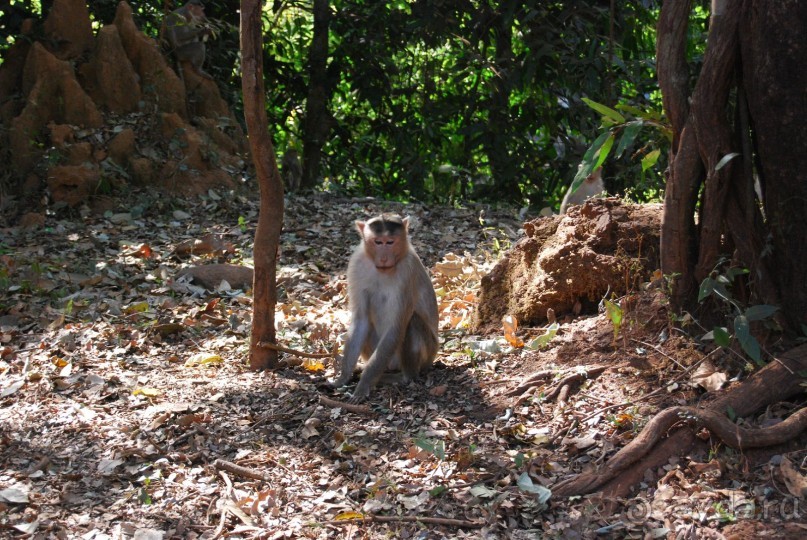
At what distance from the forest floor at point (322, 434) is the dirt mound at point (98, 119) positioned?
237 cm

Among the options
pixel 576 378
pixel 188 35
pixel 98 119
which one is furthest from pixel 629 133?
pixel 188 35

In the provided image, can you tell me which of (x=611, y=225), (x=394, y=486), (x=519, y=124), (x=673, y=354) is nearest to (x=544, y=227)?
(x=611, y=225)

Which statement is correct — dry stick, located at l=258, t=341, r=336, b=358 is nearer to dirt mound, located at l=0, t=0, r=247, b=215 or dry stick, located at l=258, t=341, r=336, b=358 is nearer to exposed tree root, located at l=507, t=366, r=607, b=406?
exposed tree root, located at l=507, t=366, r=607, b=406

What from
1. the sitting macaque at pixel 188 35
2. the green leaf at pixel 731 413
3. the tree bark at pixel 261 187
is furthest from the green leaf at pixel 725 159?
the sitting macaque at pixel 188 35

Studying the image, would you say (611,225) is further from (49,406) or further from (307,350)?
(49,406)

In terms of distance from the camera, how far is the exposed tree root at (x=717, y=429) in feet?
12.1

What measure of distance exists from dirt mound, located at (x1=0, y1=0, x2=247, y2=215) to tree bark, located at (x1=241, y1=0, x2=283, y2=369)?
14.1 ft

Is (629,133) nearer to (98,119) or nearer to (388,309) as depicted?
(388,309)

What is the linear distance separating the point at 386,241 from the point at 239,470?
5.88ft

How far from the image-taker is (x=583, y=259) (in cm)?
550

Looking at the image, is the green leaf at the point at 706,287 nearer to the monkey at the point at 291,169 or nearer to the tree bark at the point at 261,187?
the tree bark at the point at 261,187

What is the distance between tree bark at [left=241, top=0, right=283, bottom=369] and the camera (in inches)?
196

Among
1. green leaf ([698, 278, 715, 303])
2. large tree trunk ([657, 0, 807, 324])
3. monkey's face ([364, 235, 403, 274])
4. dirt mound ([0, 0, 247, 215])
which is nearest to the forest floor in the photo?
green leaf ([698, 278, 715, 303])

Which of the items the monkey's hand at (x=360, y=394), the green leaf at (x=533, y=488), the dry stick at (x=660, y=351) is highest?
the dry stick at (x=660, y=351)
